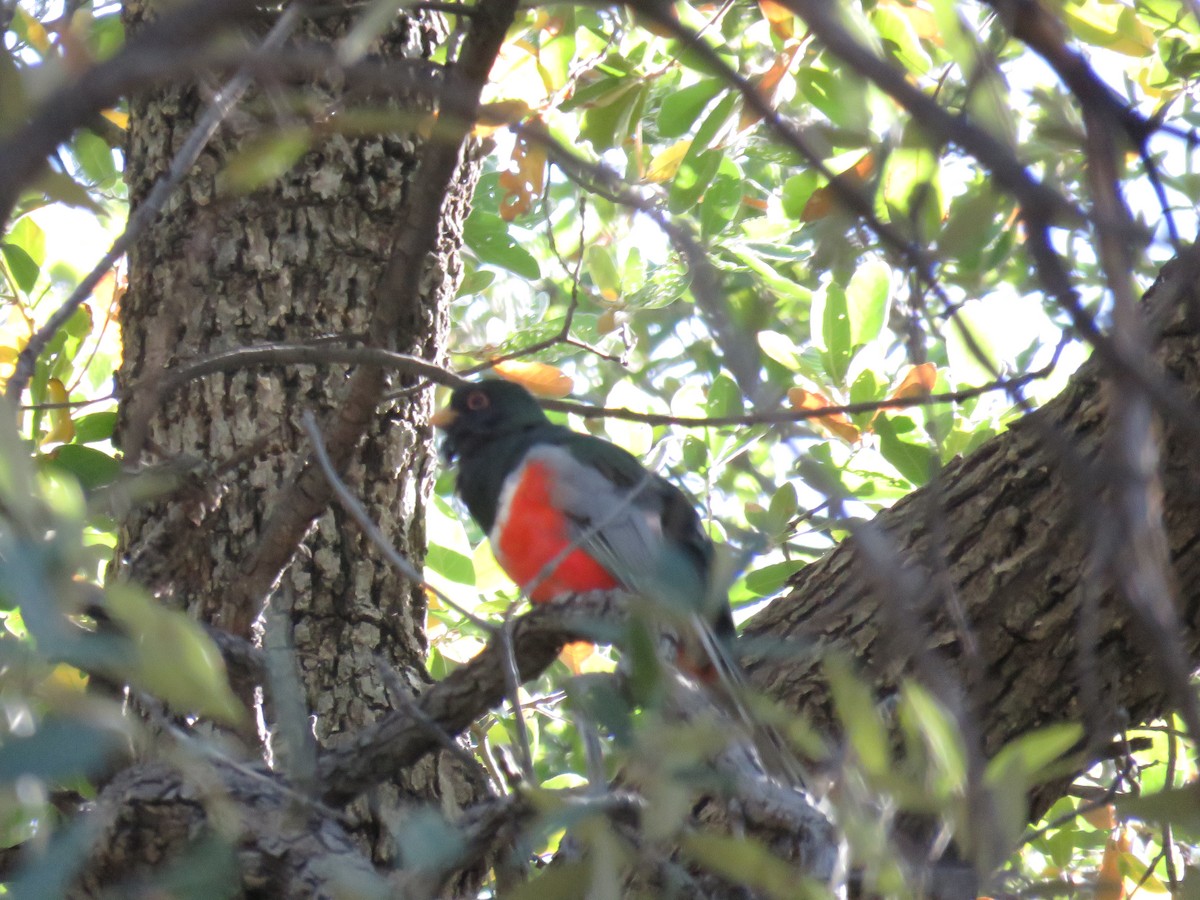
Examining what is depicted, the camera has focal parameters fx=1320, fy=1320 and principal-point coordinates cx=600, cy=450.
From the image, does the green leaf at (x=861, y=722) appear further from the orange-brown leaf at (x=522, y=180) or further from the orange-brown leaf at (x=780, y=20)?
the orange-brown leaf at (x=522, y=180)

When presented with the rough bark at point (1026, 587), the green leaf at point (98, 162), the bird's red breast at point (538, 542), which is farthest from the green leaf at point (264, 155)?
the green leaf at point (98, 162)

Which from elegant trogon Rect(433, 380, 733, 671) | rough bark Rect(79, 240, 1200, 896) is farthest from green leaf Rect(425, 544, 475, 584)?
rough bark Rect(79, 240, 1200, 896)

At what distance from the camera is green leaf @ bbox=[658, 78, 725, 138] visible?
3.80 metres

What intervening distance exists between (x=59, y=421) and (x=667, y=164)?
204 cm

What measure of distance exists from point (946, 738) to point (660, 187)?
147 inches

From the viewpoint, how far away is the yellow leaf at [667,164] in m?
4.30

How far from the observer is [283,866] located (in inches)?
77.2

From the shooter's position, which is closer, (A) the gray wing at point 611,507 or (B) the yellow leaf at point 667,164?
(A) the gray wing at point 611,507

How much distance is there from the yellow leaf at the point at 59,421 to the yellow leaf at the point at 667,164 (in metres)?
1.92

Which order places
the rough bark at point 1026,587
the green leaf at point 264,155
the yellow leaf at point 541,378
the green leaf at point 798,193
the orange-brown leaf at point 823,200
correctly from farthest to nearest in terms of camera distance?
1. the green leaf at point 798,193
2. the yellow leaf at point 541,378
3. the rough bark at point 1026,587
4. the orange-brown leaf at point 823,200
5. the green leaf at point 264,155

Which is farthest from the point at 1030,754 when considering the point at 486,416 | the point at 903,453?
the point at 486,416

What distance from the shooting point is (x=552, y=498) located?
13.5 ft

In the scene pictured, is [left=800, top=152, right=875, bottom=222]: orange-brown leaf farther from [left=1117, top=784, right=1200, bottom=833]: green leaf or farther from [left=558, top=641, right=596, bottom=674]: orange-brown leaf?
[left=558, top=641, right=596, bottom=674]: orange-brown leaf

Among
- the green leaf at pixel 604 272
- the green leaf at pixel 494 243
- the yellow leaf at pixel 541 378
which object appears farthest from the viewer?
the green leaf at pixel 604 272
